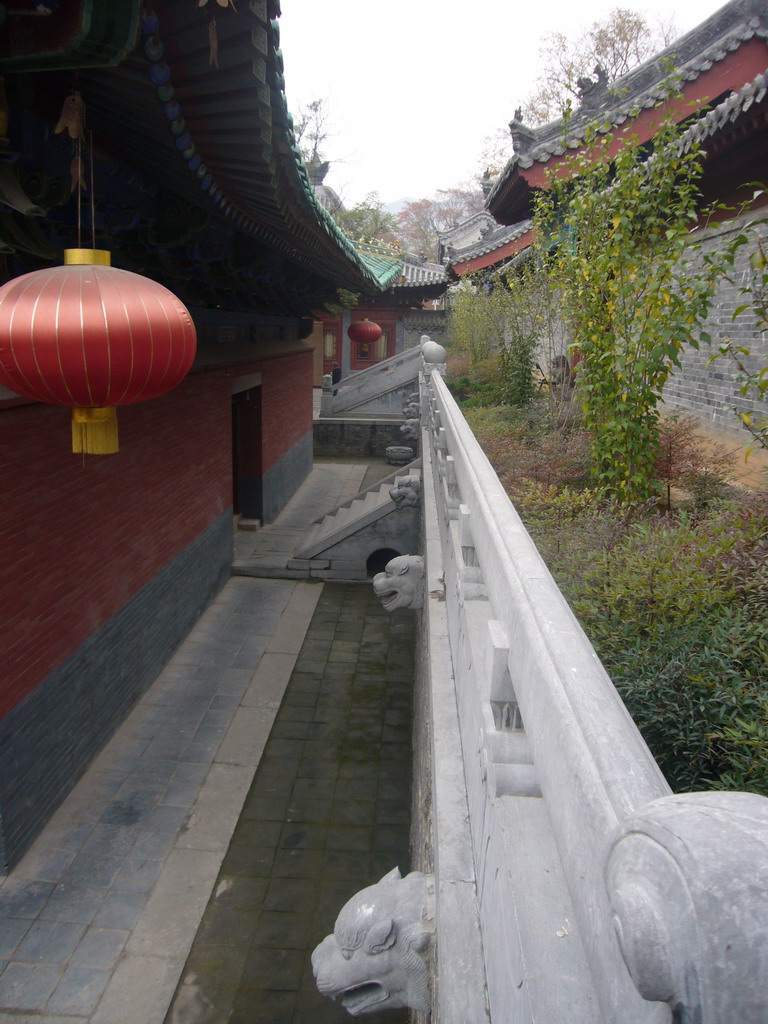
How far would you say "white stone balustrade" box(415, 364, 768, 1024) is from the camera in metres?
0.63

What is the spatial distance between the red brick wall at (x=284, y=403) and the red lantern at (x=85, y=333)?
6.95m

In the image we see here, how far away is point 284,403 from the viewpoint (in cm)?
1066

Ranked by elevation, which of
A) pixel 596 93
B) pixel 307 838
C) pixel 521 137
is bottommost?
pixel 307 838

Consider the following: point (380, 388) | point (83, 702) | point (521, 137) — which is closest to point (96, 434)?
point (83, 702)

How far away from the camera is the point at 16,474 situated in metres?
3.73

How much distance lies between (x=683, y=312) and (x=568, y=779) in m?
3.46

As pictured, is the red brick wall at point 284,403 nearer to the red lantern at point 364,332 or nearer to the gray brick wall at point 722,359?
the red lantern at point 364,332

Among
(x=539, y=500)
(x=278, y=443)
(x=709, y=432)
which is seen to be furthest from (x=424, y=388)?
(x=539, y=500)

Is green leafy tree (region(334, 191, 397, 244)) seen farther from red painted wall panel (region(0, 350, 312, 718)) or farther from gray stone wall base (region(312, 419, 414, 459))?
red painted wall panel (region(0, 350, 312, 718))

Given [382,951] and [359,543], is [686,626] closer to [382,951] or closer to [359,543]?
[382,951]

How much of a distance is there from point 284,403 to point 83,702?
6790 mm

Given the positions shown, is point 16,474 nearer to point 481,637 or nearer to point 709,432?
point 481,637

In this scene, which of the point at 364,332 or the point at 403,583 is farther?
the point at 364,332

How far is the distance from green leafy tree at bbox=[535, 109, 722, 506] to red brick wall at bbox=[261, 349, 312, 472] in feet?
17.4
